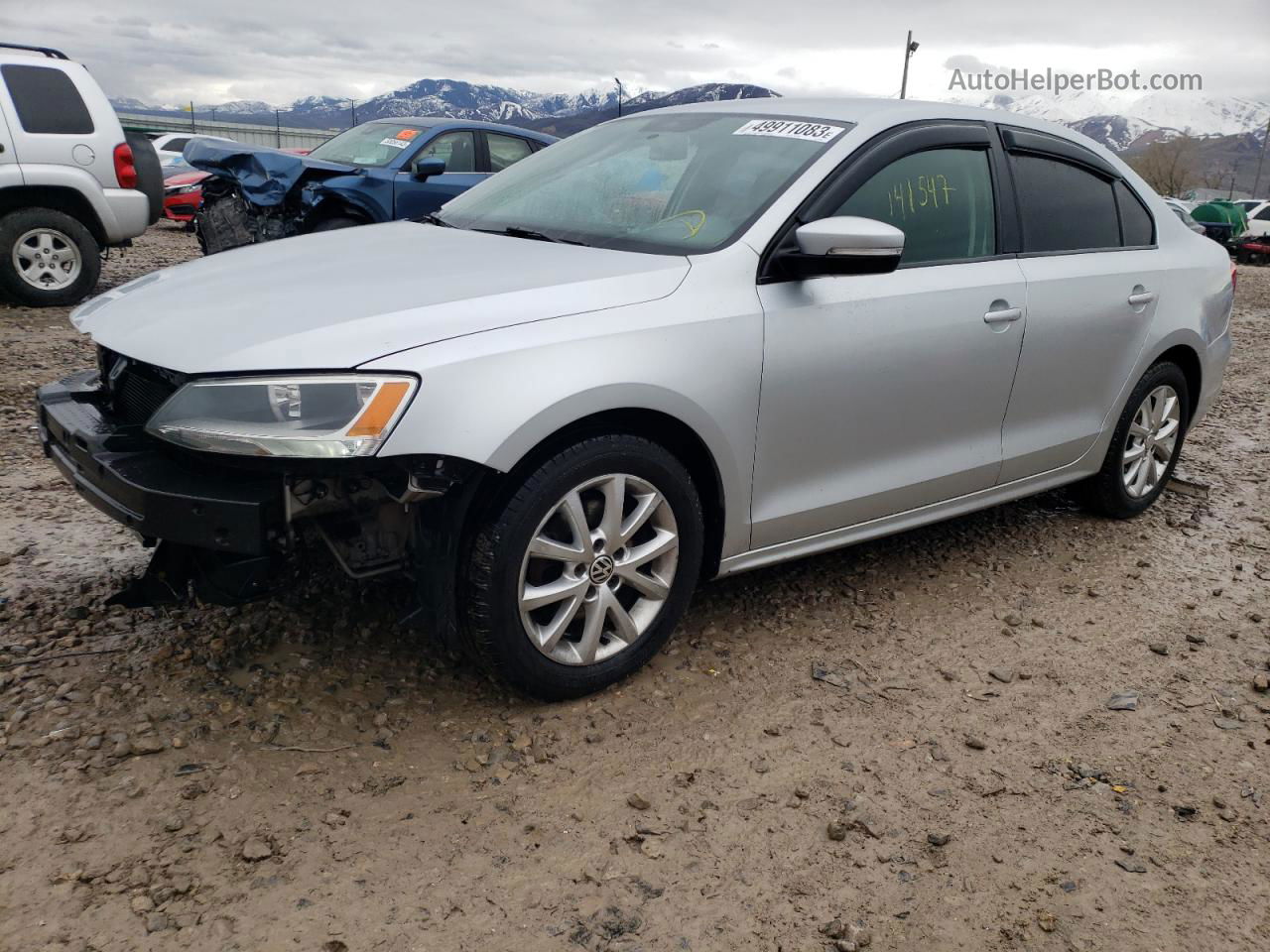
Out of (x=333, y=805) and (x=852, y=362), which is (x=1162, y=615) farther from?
(x=333, y=805)

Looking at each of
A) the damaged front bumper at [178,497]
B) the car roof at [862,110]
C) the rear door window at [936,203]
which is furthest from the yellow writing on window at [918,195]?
the damaged front bumper at [178,497]

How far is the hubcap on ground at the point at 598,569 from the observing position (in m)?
2.79

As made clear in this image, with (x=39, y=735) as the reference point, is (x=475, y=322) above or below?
above

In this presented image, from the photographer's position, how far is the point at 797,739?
9.55 ft

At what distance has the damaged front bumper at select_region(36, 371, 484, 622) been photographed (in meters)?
2.47

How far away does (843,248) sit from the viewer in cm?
295

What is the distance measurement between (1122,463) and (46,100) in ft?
26.7

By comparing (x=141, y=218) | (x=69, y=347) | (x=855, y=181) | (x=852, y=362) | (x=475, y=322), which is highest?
(x=855, y=181)

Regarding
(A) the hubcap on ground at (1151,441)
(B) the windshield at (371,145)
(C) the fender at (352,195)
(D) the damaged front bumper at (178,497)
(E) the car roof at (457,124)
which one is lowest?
(A) the hubcap on ground at (1151,441)

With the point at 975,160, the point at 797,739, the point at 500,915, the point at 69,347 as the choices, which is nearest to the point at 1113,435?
the point at 975,160

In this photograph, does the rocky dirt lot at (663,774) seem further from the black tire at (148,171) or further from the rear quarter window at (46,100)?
the black tire at (148,171)

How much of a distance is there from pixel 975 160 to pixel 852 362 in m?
1.03

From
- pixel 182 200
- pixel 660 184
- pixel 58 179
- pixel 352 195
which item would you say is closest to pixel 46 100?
pixel 58 179

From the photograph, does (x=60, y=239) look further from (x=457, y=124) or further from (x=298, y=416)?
(x=298, y=416)
